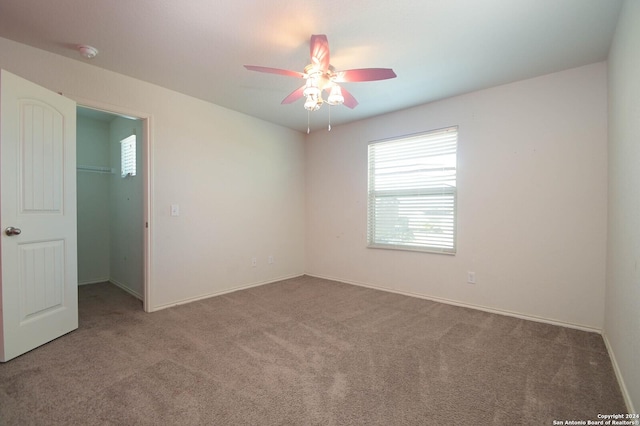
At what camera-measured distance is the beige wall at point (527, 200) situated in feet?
8.24

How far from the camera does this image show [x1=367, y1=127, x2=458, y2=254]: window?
3328 mm

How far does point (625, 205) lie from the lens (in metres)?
1.76

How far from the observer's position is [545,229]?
271 centimetres

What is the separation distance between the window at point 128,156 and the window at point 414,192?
10.6 feet

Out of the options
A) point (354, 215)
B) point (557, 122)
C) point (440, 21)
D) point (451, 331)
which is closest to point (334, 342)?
point (451, 331)

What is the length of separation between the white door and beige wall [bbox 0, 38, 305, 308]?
365mm

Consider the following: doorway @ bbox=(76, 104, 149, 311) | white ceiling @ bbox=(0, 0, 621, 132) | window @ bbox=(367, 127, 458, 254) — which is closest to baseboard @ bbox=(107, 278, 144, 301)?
doorway @ bbox=(76, 104, 149, 311)

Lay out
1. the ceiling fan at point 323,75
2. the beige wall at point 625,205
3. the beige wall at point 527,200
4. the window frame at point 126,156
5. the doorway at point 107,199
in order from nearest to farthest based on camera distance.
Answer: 1. the beige wall at point 625,205
2. the ceiling fan at point 323,75
3. the beige wall at point 527,200
4. the window frame at point 126,156
5. the doorway at point 107,199

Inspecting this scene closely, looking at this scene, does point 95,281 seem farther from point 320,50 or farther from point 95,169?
point 320,50

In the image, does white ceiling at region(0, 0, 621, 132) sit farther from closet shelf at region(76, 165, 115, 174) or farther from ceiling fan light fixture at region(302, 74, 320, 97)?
closet shelf at region(76, 165, 115, 174)

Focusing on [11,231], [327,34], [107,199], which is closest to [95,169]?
[107,199]

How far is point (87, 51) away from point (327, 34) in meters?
1.96

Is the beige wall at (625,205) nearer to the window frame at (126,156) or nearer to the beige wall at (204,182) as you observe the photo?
the beige wall at (204,182)

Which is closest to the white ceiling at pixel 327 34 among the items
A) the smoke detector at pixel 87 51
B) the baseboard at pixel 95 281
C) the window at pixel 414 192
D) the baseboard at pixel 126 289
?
the smoke detector at pixel 87 51
